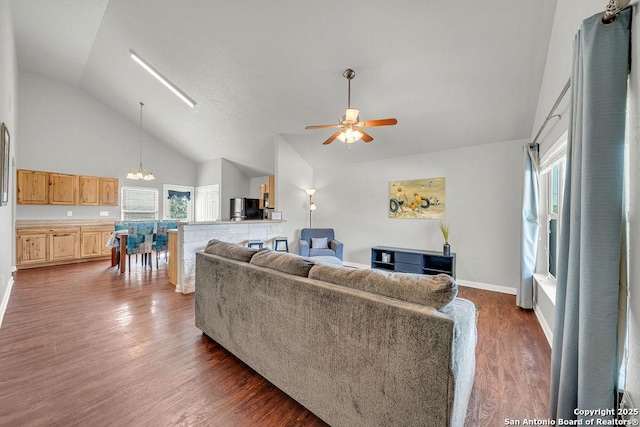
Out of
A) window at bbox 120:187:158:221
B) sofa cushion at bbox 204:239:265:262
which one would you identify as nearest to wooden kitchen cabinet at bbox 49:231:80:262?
window at bbox 120:187:158:221

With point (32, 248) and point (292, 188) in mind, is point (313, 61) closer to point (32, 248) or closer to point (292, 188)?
point (292, 188)

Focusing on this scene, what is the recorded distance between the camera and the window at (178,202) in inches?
310

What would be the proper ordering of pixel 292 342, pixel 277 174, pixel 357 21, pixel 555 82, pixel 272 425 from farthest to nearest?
pixel 277 174, pixel 357 21, pixel 555 82, pixel 292 342, pixel 272 425

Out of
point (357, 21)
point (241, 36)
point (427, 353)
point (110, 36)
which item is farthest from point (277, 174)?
point (427, 353)

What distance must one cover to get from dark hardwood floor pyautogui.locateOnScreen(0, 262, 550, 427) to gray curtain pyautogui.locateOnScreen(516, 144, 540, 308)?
0.35 m

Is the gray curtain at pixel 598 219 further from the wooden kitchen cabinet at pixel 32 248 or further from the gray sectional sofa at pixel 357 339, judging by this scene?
the wooden kitchen cabinet at pixel 32 248

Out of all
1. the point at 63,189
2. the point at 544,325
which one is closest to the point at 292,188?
the point at 544,325

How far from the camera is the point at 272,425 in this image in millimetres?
1544

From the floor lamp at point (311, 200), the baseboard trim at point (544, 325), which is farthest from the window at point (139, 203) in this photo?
the baseboard trim at point (544, 325)

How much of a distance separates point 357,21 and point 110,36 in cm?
451

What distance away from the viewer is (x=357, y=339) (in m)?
1.34

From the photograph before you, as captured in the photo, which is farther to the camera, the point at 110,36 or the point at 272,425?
the point at 110,36

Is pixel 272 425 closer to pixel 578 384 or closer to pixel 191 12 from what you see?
pixel 578 384

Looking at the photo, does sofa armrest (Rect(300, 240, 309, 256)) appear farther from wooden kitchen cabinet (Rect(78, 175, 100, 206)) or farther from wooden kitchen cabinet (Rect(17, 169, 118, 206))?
wooden kitchen cabinet (Rect(78, 175, 100, 206))
